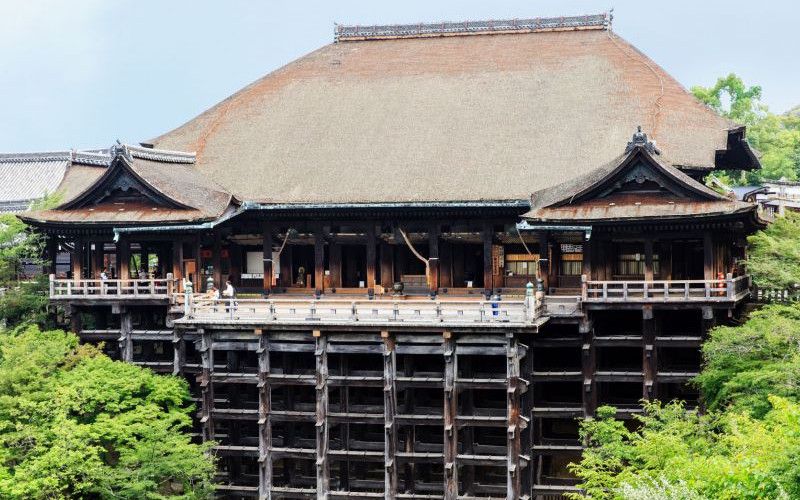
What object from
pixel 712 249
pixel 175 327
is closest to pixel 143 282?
pixel 175 327

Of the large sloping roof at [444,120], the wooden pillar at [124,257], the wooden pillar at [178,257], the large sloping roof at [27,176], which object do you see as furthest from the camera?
the large sloping roof at [27,176]

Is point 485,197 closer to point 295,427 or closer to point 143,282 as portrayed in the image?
point 295,427

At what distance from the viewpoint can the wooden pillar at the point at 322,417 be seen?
115 feet

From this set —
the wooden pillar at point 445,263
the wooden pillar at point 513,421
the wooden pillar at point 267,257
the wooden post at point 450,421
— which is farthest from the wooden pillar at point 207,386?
the wooden pillar at point 513,421

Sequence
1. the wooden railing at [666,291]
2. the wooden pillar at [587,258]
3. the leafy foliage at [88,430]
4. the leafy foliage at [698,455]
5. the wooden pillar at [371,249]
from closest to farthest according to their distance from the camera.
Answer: the leafy foliage at [698,455] → the leafy foliage at [88,430] → the wooden railing at [666,291] → the wooden pillar at [587,258] → the wooden pillar at [371,249]

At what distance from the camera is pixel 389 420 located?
34.3 metres

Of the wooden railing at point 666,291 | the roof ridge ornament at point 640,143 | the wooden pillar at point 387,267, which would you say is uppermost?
the roof ridge ornament at point 640,143

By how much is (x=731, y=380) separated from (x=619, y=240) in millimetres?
7997

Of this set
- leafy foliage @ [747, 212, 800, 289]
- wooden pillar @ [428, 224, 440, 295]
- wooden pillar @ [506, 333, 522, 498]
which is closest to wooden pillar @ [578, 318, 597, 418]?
wooden pillar @ [506, 333, 522, 498]

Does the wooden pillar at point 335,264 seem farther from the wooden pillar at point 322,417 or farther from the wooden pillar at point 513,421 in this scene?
the wooden pillar at point 513,421

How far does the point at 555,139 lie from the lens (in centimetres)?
4012

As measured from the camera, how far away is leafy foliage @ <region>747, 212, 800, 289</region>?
33.8m

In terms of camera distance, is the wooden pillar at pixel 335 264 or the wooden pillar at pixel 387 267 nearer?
the wooden pillar at pixel 387 267

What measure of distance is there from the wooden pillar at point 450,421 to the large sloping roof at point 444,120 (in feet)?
22.5
